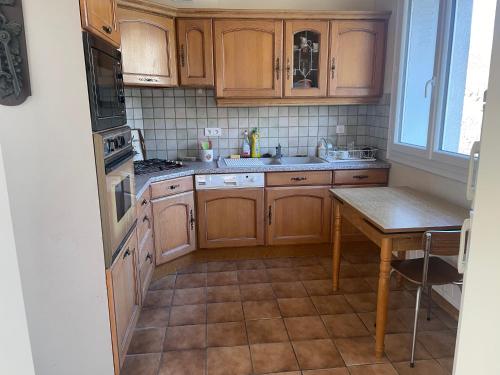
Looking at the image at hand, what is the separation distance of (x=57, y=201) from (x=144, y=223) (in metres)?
1.01

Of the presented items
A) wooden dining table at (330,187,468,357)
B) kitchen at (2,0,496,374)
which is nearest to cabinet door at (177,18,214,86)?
kitchen at (2,0,496,374)

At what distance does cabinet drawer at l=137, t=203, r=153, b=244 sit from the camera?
2266 mm

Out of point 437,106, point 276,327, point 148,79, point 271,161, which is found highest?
point 148,79

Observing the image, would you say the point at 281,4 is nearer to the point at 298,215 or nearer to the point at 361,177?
the point at 361,177

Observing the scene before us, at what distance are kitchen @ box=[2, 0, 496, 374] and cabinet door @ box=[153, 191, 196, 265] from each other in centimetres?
1

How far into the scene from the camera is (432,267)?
1.98m

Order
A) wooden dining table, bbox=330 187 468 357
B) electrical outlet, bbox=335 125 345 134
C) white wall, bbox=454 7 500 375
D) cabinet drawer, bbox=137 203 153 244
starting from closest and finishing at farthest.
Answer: white wall, bbox=454 7 500 375
wooden dining table, bbox=330 187 468 357
cabinet drawer, bbox=137 203 153 244
electrical outlet, bbox=335 125 345 134

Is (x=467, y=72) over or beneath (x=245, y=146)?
over

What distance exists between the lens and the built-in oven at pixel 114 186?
1.47 metres

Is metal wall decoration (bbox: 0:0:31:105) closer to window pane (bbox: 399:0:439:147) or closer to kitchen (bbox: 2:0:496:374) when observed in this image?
kitchen (bbox: 2:0:496:374)

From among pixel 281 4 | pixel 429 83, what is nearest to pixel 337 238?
pixel 429 83

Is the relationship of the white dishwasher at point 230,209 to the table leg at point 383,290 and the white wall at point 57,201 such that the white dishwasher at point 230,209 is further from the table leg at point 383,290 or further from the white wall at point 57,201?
the white wall at point 57,201

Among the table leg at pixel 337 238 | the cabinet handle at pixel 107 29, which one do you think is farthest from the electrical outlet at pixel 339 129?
the cabinet handle at pixel 107 29

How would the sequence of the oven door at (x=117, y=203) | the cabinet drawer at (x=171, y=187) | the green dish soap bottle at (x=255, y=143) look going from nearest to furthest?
the oven door at (x=117, y=203), the cabinet drawer at (x=171, y=187), the green dish soap bottle at (x=255, y=143)
